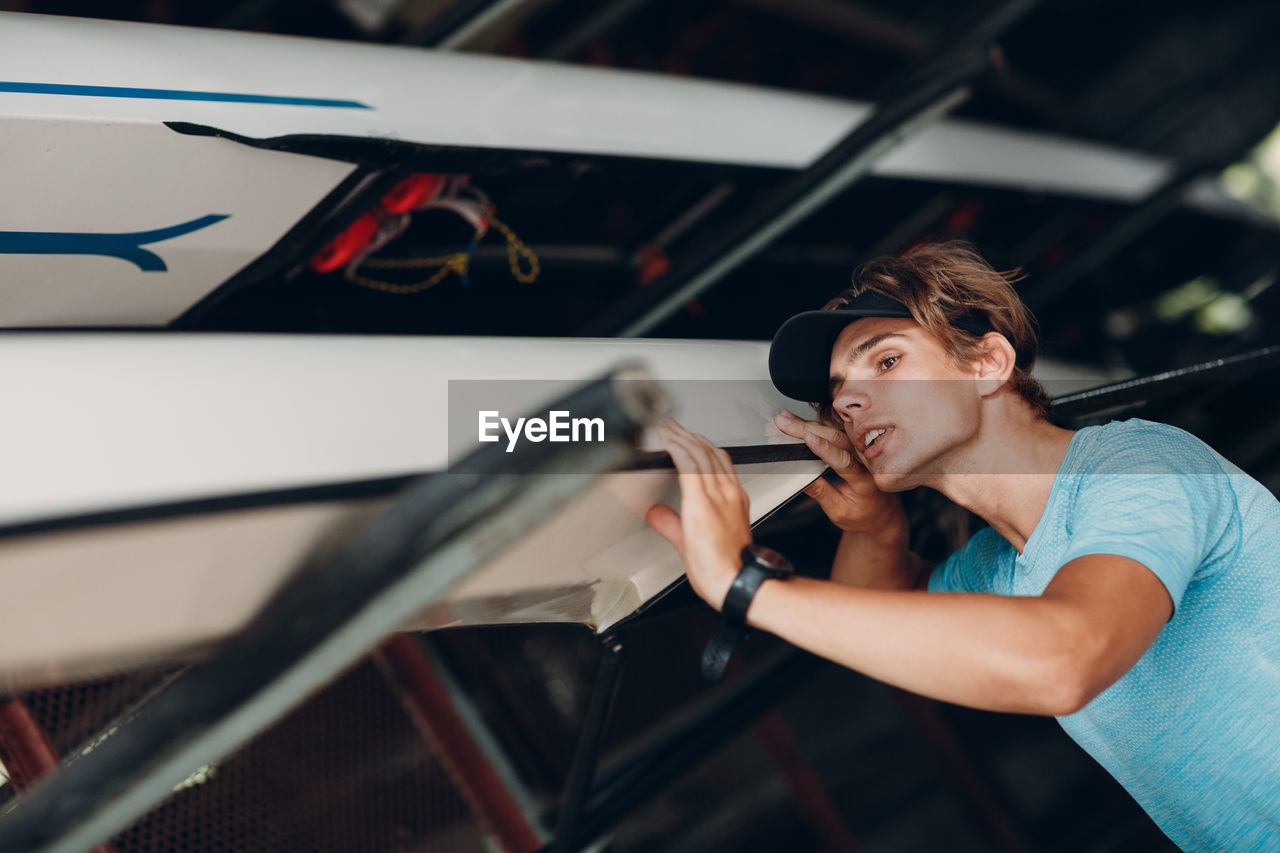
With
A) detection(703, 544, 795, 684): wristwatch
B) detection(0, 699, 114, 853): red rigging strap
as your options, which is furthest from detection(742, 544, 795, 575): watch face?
detection(0, 699, 114, 853): red rigging strap

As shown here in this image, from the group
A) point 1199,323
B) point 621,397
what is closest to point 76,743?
point 621,397

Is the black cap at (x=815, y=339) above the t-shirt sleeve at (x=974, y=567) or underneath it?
above

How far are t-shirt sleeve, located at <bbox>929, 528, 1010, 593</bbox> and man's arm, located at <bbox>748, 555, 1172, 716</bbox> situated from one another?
37 cm

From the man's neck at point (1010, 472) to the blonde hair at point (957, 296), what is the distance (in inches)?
2.3

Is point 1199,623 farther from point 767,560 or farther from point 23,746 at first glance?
point 23,746

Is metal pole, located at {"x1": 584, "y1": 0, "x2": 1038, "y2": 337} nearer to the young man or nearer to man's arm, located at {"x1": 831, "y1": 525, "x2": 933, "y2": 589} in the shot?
the young man

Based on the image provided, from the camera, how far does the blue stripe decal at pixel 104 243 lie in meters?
1.21

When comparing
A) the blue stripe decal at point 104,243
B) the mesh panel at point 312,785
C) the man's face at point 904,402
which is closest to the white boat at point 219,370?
the blue stripe decal at point 104,243

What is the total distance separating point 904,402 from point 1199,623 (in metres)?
0.44

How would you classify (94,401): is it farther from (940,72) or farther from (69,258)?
(940,72)

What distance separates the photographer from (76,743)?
60.3 inches

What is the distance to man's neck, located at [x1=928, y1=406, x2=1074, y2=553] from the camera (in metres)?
1.13

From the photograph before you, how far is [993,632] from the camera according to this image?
816 millimetres

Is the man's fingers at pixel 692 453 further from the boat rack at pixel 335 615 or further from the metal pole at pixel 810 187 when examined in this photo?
the metal pole at pixel 810 187
